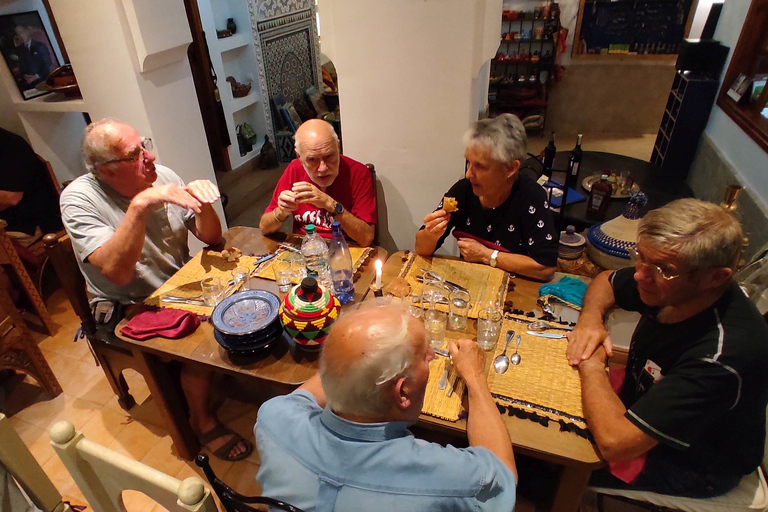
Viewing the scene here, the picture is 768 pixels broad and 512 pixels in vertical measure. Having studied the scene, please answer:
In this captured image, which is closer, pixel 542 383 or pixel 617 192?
pixel 542 383

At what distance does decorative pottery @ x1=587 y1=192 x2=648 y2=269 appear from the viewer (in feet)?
7.14

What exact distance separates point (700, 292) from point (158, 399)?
6.46 ft

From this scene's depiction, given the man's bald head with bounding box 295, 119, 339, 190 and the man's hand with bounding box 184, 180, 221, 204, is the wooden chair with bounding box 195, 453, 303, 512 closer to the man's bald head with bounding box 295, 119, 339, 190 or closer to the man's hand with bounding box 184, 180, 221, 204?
the man's hand with bounding box 184, 180, 221, 204

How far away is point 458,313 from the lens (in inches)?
62.9

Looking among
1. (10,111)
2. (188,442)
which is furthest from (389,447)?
(10,111)

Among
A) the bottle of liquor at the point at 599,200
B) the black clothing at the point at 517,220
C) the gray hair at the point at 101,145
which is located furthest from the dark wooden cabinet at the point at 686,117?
the gray hair at the point at 101,145

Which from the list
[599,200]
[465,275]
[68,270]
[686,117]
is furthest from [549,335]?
[686,117]

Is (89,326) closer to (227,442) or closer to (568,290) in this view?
(227,442)

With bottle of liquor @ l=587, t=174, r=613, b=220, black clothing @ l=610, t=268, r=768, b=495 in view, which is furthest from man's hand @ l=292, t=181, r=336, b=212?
bottle of liquor @ l=587, t=174, r=613, b=220

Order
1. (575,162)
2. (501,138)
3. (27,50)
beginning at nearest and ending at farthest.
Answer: (501,138)
(575,162)
(27,50)

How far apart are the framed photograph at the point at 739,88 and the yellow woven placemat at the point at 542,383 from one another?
2.85 meters

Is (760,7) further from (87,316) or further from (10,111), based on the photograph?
(10,111)

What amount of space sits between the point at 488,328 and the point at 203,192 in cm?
128

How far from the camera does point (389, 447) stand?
0.97 metres
